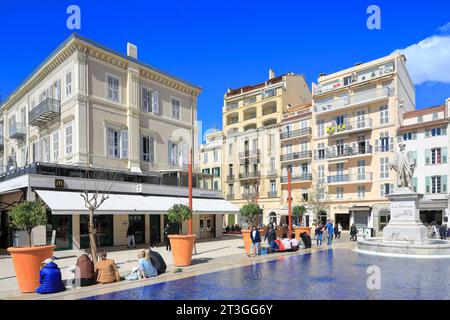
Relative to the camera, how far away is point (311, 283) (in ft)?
31.8

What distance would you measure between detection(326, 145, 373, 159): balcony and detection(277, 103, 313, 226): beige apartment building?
9.79ft

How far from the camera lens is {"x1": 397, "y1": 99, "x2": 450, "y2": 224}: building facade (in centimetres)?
3641

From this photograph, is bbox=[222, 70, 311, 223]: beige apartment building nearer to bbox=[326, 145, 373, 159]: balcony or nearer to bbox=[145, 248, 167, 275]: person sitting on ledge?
bbox=[326, 145, 373, 159]: balcony

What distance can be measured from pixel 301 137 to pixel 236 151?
33.5 ft

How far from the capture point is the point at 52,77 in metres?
25.8

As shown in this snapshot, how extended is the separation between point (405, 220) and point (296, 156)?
30885mm

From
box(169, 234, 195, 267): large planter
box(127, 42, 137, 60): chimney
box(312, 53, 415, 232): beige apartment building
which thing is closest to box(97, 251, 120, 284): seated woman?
box(169, 234, 195, 267): large planter

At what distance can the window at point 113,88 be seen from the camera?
82.0 ft

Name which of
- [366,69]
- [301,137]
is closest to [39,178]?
[301,137]

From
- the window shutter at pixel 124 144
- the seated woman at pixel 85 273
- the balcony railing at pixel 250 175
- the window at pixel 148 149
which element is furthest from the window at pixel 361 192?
the seated woman at pixel 85 273

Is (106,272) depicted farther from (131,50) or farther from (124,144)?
(131,50)

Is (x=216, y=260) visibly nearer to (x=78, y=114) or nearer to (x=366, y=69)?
(x=78, y=114)
